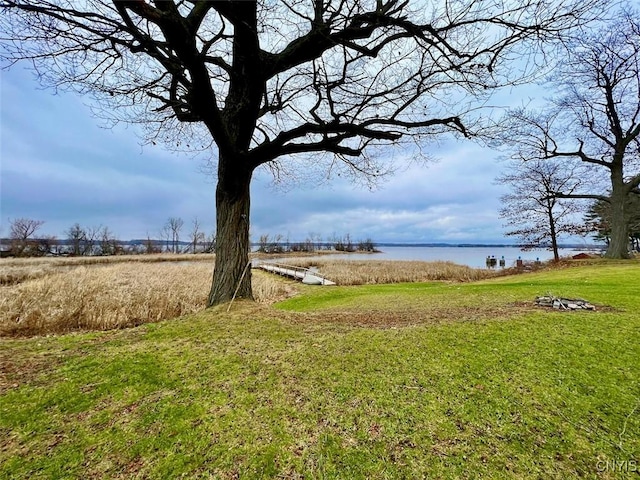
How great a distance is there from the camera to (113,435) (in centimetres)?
189

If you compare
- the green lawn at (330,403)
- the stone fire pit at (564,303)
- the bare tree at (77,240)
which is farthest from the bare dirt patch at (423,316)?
the bare tree at (77,240)

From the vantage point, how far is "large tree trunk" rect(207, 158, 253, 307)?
16.8 ft

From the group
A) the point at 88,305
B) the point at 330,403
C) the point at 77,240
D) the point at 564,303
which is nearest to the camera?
the point at 330,403

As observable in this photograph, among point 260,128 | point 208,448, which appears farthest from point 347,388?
point 260,128

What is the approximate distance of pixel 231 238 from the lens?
5180mm

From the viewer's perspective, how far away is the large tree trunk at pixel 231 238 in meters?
Answer: 5.12

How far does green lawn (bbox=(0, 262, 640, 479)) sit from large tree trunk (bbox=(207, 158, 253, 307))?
5.32 ft

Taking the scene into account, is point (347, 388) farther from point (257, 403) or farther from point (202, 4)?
point (202, 4)

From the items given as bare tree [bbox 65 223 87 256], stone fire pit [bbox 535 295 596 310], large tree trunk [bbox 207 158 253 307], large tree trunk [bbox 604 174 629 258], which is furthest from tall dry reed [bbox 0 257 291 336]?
bare tree [bbox 65 223 87 256]

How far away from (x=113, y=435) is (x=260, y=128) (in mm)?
5762

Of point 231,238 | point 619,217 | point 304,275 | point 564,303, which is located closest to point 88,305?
point 231,238

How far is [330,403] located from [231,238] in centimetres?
362

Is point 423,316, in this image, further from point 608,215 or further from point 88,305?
point 608,215

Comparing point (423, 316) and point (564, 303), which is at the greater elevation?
point (564, 303)
